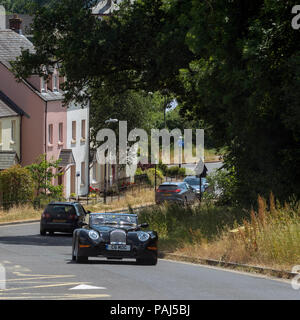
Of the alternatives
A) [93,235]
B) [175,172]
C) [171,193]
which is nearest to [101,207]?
[171,193]

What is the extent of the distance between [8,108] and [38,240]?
906 inches

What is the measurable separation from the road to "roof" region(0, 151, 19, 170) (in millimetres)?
28048

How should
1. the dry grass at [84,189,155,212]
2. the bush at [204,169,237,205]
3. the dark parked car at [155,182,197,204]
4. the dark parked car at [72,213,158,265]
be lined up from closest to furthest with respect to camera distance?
the dark parked car at [72,213,158,265]
the bush at [204,169,237,205]
the dry grass at [84,189,155,212]
the dark parked car at [155,182,197,204]

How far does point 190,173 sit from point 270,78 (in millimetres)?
62218

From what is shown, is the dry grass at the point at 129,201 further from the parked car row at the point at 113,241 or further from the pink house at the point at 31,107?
the parked car row at the point at 113,241

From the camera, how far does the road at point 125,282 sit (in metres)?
13.5

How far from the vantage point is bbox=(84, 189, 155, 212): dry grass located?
5394 centimetres

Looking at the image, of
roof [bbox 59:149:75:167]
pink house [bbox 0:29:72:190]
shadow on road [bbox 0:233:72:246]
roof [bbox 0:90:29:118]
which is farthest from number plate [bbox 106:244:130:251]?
roof [bbox 59:149:75:167]

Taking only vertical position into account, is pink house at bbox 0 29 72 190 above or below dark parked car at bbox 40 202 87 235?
above

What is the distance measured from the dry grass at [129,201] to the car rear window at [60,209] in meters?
15.4

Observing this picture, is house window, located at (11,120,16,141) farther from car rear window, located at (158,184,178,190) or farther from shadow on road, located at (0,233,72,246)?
shadow on road, located at (0,233,72,246)

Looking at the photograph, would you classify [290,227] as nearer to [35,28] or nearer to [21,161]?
[35,28]

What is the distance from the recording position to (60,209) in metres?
36.4

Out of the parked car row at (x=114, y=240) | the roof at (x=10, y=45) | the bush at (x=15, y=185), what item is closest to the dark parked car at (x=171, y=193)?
the bush at (x=15, y=185)
